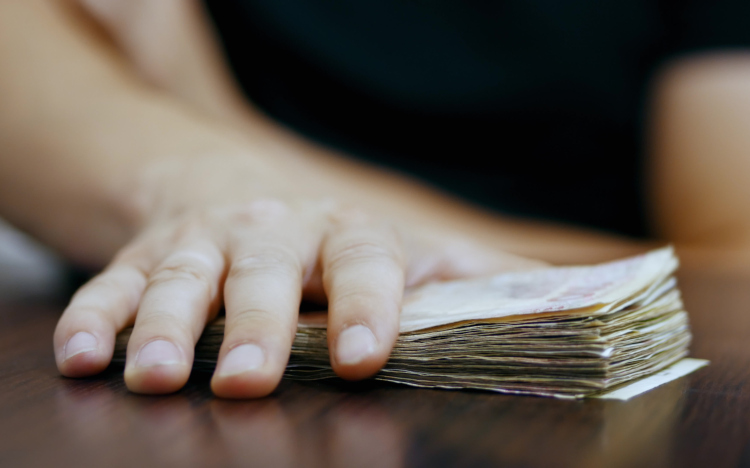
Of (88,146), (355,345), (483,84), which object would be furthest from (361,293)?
(483,84)

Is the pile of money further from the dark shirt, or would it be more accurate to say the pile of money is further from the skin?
the dark shirt

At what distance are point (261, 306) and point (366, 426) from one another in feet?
0.56

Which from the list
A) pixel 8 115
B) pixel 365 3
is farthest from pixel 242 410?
pixel 365 3

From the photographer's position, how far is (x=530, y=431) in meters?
0.38

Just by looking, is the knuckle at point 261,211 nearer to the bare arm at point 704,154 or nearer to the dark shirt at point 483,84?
the dark shirt at point 483,84

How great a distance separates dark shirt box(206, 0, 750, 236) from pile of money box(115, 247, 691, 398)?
128cm

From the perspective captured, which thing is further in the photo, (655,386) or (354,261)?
(354,261)

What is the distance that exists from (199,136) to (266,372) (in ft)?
2.47

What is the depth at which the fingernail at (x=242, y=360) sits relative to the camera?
46 cm

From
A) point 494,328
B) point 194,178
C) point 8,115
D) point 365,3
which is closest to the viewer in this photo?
point 494,328

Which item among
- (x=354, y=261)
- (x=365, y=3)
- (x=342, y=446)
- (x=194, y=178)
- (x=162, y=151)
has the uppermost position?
(x=365, y=3)

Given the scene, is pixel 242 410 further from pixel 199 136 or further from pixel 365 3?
pixel 365 3

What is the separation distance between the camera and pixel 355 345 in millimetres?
479

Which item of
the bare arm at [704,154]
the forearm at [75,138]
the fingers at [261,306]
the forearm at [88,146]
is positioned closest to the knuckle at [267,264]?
the fingers at [261,306]
